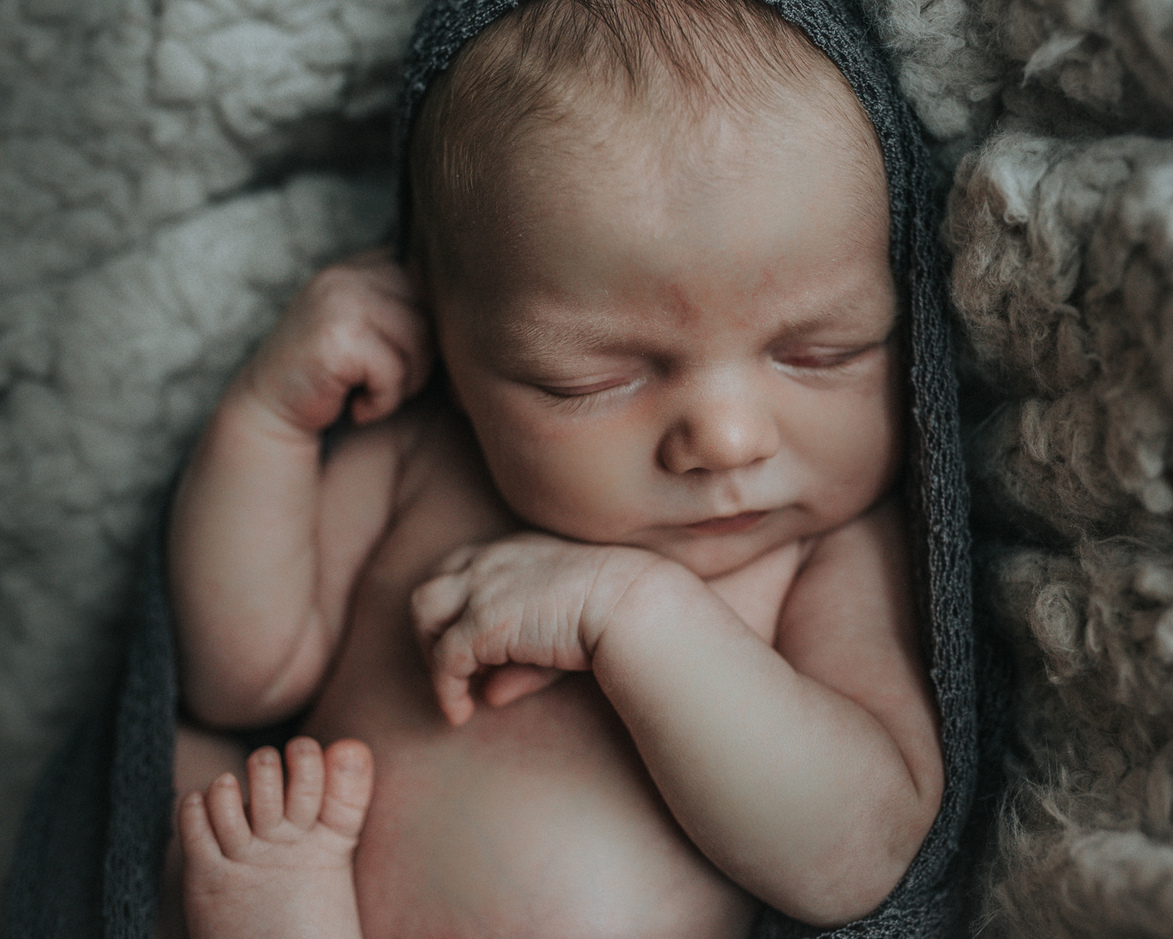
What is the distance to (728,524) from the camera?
0.84 metres

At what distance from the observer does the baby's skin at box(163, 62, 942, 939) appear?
2.41ft

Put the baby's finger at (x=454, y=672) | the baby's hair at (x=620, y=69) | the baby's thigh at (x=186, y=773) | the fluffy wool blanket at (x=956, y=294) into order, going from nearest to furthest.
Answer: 1. the fluffy wool blanket at (x=956, y=294)
2. the baby's hair at (x=620, y=69)
3. the baby's finger at (x=454, y=672)
4. the baby's thigh at (x=186, y=773)

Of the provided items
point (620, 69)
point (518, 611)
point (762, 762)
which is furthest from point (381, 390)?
point (762, 762)

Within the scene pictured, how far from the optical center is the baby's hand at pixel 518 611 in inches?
31.2

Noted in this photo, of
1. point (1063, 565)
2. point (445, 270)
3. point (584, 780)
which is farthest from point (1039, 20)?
point (584, 780)

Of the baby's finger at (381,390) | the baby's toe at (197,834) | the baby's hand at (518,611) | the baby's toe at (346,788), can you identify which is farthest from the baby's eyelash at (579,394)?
the baby's toe at (197,834)

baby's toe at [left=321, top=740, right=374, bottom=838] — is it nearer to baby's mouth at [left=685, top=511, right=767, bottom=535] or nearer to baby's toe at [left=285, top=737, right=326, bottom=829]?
baby's toe at [left=285, top=737, right=326, bottom=829]

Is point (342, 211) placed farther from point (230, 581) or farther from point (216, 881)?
point (216, 881)

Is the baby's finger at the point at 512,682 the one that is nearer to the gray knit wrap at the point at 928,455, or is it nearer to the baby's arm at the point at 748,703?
the baby's arm at the point at 748,703

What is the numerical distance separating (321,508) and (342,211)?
0.33 meters

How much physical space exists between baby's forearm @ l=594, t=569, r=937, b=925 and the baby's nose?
0.11 metres

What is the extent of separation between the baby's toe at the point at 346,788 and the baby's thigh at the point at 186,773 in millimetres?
190

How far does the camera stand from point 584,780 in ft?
2.75

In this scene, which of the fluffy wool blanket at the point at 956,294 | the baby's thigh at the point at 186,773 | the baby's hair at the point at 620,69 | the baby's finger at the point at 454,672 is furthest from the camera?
the baby's thigh at the point at 186,773
